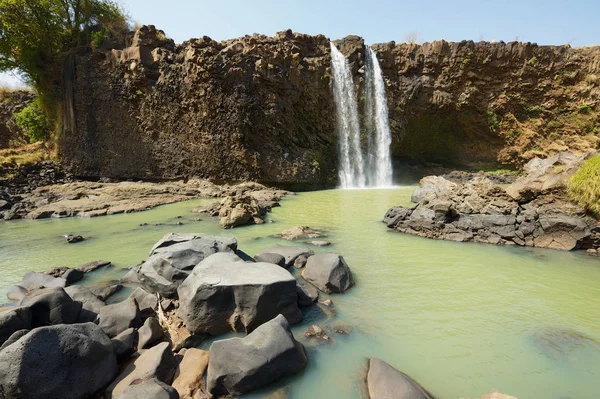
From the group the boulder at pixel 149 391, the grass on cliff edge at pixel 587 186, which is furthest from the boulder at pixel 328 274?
the grass on cliff edge at pixel 587 186

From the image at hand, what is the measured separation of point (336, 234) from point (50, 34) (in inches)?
971

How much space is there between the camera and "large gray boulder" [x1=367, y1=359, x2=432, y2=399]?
2480 millimetres

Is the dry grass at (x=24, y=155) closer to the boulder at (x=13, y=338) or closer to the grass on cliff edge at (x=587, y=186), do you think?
the boulder at (x=13, y=338)

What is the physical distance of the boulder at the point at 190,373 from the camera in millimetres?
2645

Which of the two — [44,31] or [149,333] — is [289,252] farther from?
[44,31]

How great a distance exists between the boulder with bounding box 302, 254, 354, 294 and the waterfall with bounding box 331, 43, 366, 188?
17.6 metres

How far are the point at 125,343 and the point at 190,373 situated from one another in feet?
2.73

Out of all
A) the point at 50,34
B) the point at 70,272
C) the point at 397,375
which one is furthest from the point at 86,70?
the point at 397,375

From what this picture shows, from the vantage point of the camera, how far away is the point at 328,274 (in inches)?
189

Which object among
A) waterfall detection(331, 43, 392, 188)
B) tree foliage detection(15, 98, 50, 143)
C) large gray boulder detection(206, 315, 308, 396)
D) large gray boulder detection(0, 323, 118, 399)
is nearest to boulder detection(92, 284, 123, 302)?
large gray boulder detection(0, 323, 118, 399)

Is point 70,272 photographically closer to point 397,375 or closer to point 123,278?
point 123,278

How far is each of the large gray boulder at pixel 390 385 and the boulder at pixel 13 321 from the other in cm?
Result: 346

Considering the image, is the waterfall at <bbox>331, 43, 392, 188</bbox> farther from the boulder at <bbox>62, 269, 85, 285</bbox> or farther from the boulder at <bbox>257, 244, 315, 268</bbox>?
the boulder at <bbox>62, 269, 85, 285</bbox>

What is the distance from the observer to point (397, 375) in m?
2.66
